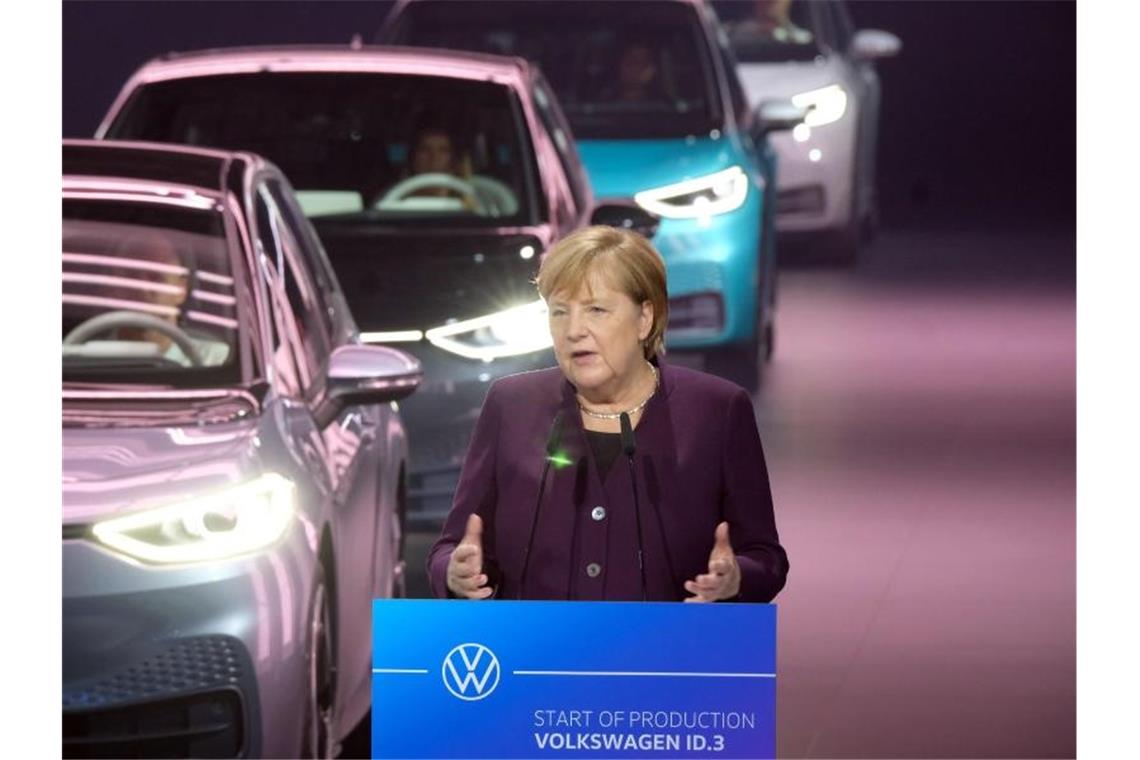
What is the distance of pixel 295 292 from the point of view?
6.68 m

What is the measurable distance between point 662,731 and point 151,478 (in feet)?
6.30

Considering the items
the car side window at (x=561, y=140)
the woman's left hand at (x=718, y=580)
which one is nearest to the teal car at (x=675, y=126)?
the car side window at (x=561, y=140)

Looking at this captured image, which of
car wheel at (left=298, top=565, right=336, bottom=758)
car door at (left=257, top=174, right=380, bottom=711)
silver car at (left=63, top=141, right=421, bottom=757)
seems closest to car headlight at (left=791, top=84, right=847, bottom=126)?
silver car at (left=63, top=141, right=421, bottom=757)

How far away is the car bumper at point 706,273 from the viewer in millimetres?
10133

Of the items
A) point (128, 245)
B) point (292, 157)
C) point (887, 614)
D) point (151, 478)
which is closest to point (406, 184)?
point (292, 157)

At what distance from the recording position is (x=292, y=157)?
898 centimetres

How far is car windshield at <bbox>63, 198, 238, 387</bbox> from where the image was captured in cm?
648

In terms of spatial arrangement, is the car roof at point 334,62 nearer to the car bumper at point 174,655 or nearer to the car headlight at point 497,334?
the car headlight at point 497,334

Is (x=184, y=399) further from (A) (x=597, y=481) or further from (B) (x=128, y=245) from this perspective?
(A) (x=597, y=481)

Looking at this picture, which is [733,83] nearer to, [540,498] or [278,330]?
[278,330]

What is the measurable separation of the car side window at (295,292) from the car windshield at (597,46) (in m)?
3.81

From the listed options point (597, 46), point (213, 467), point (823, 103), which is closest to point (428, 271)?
point (213, 467)

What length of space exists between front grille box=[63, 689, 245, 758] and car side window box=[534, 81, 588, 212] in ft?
10.8

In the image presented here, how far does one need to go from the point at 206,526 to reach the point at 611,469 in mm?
1514
